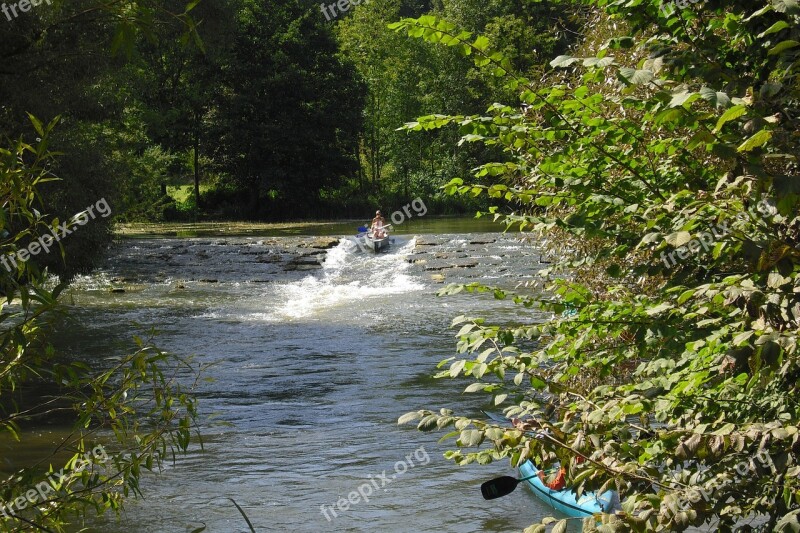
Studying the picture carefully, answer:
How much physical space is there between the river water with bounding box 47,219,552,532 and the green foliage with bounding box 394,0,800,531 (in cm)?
413

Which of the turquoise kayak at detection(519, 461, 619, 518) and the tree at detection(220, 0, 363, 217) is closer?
the turquoise kayak at detection(519, 461, 619, 518)

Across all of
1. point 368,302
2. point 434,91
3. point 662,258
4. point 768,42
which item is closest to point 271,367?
point 368,302

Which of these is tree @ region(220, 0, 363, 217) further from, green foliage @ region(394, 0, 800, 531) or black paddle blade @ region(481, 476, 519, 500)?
black paddle blade @ region(481, 476, 519, 500)

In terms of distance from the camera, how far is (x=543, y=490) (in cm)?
767

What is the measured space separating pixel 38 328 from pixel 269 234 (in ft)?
92.3

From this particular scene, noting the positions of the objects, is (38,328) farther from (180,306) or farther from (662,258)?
(180,306)

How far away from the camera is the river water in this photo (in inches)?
313

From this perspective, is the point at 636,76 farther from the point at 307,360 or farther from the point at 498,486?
the point at 307,360
